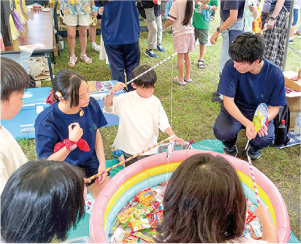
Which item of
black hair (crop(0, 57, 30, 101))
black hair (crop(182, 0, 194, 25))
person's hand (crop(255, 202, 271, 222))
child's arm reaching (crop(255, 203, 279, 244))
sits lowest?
child's arm reaching (crop(255, 203, 279, 244))

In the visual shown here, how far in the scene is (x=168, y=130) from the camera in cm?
252

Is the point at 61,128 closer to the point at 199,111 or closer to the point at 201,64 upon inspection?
the point at 199,111

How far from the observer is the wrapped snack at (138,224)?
6.79 feet

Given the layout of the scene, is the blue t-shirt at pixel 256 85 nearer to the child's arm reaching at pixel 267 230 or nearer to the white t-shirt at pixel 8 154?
the child's arm reaching at pixel 267 230

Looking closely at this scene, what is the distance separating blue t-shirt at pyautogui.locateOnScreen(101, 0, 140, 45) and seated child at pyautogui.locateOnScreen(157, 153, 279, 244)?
2422 millimetres

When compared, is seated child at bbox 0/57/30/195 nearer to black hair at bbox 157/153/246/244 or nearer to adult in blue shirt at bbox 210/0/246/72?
black hair at bbox 157/153/246/244

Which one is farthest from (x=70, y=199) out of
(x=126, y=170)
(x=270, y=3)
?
(x=270, y=3)

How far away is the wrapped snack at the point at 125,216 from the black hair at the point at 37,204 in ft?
3.26

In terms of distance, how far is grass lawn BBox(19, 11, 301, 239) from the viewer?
2643 mm

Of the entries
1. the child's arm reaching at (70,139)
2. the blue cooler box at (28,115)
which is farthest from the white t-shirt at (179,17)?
the child's arm reaching at (70,139)

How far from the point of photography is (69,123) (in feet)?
6.71

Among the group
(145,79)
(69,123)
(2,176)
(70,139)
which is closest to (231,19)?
(145,79)

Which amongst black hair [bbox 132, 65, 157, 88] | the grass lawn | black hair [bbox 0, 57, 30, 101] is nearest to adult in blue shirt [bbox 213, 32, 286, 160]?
the grass lawn

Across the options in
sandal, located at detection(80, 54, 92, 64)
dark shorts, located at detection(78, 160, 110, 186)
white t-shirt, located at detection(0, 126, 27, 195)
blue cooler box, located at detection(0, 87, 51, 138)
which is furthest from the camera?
sandal, located at detection(80, 54, 92, 64)
